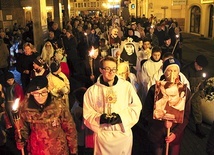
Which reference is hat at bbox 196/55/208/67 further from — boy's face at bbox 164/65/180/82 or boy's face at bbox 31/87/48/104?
boy's face at bbox 31/87/48/104

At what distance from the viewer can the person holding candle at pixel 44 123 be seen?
3.80 metres

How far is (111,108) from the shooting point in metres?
4.17

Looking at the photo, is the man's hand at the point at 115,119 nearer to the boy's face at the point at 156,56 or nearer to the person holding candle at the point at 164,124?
the person holding candle at the point at 164,124

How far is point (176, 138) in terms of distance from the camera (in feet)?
14.8

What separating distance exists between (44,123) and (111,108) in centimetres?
91

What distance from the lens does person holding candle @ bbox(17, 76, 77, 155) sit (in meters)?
3.80

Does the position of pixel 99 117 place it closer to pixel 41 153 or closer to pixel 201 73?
pixel 41 153

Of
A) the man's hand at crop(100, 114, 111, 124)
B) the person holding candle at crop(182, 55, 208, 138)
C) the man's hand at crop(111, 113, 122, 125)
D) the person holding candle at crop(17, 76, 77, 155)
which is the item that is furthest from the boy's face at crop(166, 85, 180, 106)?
the person holding candle at crop(182, 55, 208, 138)

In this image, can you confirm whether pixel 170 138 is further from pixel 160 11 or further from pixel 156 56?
pixel 160 11

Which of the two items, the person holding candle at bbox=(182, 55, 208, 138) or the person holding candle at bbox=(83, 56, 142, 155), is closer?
the person holding candle at bbox=(83, 56, 142, 155)

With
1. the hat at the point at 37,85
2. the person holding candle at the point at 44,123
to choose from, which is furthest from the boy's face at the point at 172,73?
the hat at the point at 37,85

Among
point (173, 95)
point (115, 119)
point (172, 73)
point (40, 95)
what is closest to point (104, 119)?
point (115, 119)

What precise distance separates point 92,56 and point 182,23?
29719 mm

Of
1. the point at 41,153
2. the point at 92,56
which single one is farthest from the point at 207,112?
the point at 41,153
